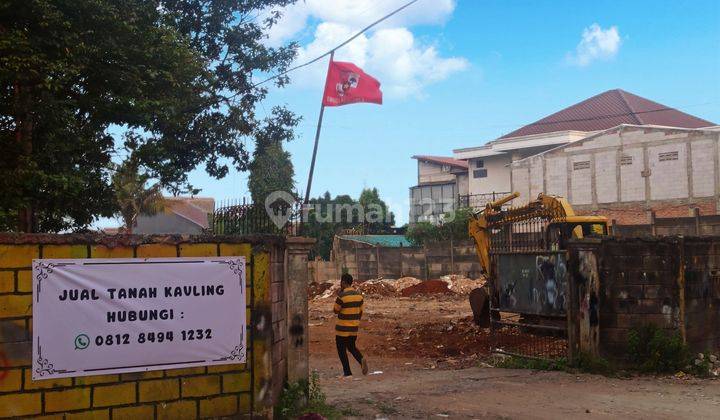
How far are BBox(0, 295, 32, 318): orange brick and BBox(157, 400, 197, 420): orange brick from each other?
1.37 m

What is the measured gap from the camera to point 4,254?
559cm

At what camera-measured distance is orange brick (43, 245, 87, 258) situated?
227 inches

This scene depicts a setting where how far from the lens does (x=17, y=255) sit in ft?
18.5

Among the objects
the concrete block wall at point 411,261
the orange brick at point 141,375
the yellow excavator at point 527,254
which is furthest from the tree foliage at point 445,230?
the orange brick at point 141,375

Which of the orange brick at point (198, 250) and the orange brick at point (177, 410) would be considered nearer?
the orange brick at point (177, 410)

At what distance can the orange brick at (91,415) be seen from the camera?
5.78m

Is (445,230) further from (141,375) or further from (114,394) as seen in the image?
(114,394)

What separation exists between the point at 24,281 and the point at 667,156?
36118 millimetres

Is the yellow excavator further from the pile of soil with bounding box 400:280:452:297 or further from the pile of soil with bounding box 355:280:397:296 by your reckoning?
the pile of soil with bounding box 355:280:397:296

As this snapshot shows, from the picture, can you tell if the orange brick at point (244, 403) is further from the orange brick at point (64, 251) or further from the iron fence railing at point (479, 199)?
the iron fence railing at point (479, 199)

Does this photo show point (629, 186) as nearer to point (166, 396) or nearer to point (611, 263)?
point (611, 263)

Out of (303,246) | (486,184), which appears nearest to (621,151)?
(486,184)

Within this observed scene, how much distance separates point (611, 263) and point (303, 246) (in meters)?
5.16

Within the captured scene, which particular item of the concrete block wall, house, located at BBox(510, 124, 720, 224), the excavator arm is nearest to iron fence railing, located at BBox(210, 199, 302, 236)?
the excavator arm
